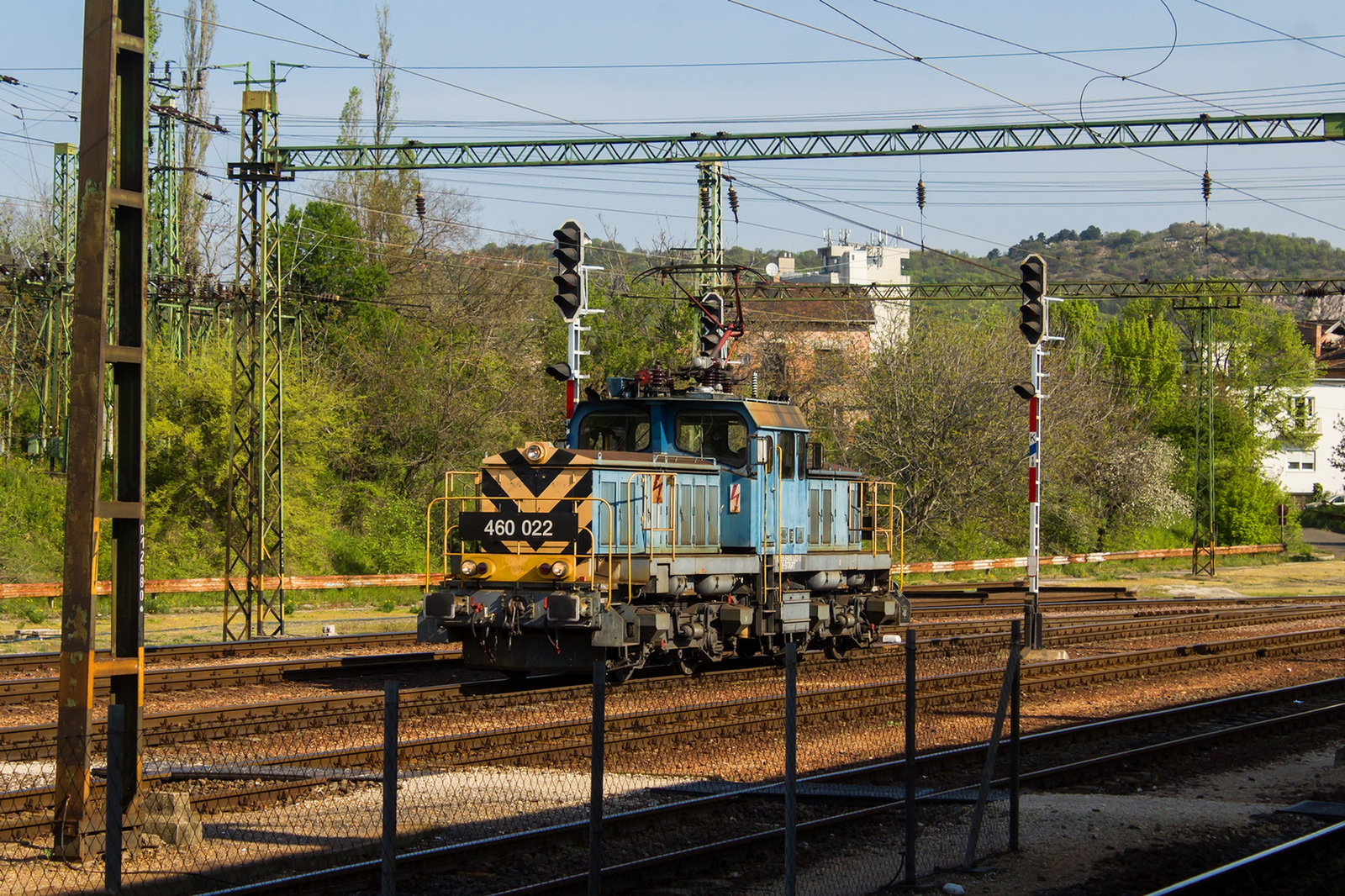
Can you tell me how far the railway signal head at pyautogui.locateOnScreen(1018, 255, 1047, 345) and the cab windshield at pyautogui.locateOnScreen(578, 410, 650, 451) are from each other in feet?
18.8

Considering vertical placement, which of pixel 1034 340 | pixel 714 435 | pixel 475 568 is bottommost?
pixel 475 568

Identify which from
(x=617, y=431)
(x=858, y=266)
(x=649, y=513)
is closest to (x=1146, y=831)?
(x=649, y=513)

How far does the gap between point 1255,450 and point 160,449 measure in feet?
153

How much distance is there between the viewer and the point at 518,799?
9.77 metres

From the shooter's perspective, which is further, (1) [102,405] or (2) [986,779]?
(2) [986,779]

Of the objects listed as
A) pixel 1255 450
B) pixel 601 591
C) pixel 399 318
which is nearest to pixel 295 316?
pixel 399 318

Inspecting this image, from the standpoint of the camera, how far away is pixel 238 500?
31.1 metres

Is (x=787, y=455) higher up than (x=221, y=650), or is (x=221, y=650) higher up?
(x=787, y=455)

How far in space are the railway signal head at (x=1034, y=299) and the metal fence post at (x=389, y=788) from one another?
14.2 m

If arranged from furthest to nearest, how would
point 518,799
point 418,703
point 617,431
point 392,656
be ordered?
point 392,656 < point 617,431 < point 418,703 < point 518,799

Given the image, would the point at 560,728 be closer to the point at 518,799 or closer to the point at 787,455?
the point at 518,799

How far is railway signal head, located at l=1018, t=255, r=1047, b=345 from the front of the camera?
1823 cm

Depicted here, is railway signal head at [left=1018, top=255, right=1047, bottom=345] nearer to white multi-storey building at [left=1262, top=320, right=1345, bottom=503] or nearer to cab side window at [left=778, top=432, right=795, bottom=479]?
cab side window at [left=778, top=432, right=795, bottom=479]

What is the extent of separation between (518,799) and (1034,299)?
11.8m
